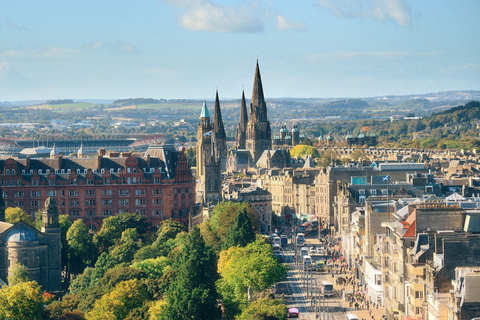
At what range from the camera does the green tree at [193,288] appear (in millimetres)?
93188

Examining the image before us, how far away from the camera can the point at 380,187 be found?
152 meters

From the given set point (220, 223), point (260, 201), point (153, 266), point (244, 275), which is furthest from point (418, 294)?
point (260, 201)

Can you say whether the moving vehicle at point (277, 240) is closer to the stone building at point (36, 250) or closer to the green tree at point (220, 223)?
the green tree at point (220, 223)

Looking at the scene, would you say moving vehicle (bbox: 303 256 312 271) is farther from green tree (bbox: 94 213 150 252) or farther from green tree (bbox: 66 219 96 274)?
green tree (bbox: 66 219 96 274)

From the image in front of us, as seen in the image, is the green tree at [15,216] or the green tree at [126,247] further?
the green tree at [15,216]

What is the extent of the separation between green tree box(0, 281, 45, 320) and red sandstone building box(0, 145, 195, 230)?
235 feet

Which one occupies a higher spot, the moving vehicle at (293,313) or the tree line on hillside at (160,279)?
the tree line on hillside at (160,279)

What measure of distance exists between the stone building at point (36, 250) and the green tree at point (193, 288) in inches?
844

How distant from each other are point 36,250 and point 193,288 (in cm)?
3764

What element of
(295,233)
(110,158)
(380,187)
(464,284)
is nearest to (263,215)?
(295,233)

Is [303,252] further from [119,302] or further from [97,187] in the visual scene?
[119,302]

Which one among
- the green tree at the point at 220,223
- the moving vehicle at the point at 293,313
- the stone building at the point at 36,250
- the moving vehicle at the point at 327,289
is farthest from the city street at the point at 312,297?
the stone building at the point at 36,250

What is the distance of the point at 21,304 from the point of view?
9988 cm

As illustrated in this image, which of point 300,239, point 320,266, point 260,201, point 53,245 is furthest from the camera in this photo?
point 260,201
